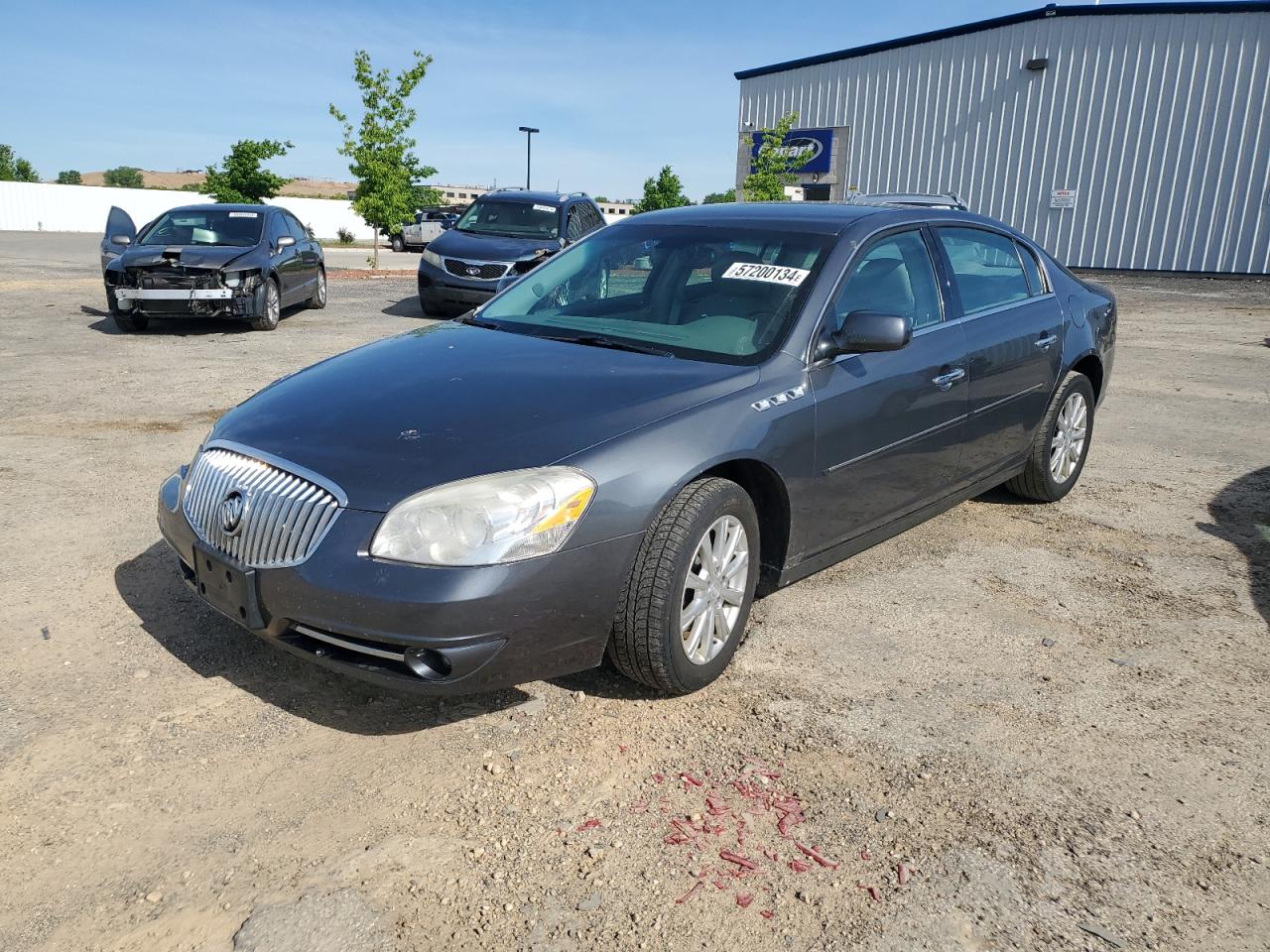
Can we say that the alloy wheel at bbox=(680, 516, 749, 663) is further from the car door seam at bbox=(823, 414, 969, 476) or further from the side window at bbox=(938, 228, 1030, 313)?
the side window at bbox=(938, 228, 1030, 313)

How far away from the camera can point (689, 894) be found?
2.38 m

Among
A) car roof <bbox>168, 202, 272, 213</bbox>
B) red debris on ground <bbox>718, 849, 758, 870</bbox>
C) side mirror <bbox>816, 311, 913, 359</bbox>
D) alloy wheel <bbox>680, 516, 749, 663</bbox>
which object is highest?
car roof <bbox>168, 202, 272, 213</bbox>

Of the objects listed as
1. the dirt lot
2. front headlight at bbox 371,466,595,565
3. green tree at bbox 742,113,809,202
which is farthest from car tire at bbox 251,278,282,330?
green tree at bbox 742,113,809,202

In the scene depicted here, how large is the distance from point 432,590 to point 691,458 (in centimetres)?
92

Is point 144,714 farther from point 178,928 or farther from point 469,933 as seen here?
point 469,933

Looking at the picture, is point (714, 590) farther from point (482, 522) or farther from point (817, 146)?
point (817, 146)

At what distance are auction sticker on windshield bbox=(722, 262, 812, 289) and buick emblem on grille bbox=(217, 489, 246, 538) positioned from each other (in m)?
2.06

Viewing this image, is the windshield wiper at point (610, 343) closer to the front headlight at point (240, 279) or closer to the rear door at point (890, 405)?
the rear door at point (890, 405)

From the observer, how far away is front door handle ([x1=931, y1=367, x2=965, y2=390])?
4239 millimetres

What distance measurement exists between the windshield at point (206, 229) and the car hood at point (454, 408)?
9096mm

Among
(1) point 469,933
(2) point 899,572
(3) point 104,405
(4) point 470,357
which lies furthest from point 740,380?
(3) point 104,405

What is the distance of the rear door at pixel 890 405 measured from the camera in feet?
12.4

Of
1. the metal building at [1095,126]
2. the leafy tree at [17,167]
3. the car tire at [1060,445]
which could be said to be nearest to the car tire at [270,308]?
the car tire at [1060,445]

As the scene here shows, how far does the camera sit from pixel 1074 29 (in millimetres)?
27578
